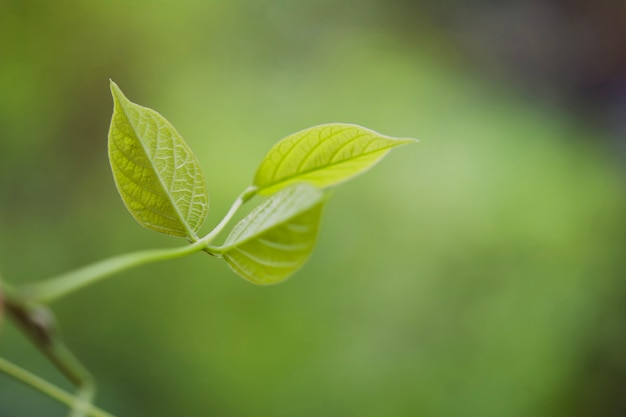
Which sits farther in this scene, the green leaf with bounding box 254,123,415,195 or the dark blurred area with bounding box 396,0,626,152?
the dark blurred area with bounding box 396,0,626,152

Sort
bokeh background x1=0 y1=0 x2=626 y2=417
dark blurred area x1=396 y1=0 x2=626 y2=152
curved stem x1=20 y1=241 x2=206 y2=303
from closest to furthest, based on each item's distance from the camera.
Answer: curved stem x1=20 y1=241 x2=206 y2=303 < bokeh background x1=0 y1=0 x2=626 y2=417 < dark blurred area x1=396 y1=0 x2=626 y2=152

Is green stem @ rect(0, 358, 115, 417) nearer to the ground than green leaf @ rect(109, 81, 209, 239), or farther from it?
nearer to the ground

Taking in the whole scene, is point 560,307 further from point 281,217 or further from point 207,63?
point 281,217

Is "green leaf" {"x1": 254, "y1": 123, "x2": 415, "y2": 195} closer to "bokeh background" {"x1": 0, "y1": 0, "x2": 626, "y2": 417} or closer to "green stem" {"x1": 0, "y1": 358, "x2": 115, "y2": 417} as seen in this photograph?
"green stem" {"x1": 0, "y1": 358, "x2": 115, "y2": 417}

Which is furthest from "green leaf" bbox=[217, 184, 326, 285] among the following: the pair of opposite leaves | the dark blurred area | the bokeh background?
the dark blurred area

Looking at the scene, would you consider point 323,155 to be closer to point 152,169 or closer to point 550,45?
point 152,169

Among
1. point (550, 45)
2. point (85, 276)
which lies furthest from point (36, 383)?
point (550, 45)

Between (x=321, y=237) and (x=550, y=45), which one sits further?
(x=550, y=45)
